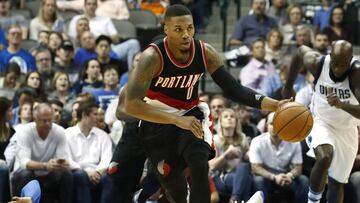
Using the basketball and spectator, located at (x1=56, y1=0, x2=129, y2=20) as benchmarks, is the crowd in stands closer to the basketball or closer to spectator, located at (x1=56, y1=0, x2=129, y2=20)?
spectator, located at (x1=56, y1=0, x2=129, y2=20)

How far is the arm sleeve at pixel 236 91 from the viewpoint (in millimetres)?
7793

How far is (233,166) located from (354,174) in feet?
4.79

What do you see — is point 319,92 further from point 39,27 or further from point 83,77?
point 39,27

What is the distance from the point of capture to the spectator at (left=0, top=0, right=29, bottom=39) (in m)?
13.9

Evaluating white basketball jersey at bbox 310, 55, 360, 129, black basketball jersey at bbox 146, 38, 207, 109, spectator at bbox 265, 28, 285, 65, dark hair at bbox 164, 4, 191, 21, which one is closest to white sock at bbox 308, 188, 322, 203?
white basketball jersey at bbox 310, 55, 360, 129

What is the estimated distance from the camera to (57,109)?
37.9 feet

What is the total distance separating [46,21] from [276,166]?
477 cm

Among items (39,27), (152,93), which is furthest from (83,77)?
(152,93)

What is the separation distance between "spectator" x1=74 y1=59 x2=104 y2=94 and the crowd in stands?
1 centimetres

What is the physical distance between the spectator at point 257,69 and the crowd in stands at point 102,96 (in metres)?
0.01

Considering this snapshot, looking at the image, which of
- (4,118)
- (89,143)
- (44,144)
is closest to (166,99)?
(44,144)

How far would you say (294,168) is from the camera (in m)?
10.9

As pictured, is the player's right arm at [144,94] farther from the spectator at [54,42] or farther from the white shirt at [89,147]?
the spectator at [54,42]

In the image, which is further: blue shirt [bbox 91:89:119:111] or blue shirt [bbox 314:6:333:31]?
blue shirt [bbox 314:6:333:31]
